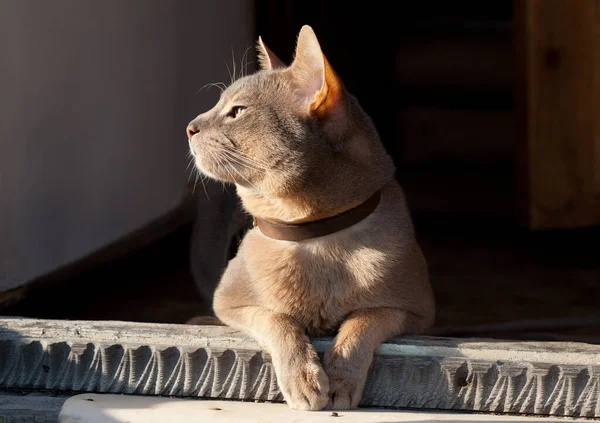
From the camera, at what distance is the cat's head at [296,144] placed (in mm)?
2287

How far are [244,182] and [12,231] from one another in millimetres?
980

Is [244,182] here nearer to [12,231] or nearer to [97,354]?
[97,354]

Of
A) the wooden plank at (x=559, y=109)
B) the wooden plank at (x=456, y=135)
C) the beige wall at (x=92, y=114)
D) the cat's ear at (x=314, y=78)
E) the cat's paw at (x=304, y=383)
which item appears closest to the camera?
the cat's paw at (x=304, y=383)

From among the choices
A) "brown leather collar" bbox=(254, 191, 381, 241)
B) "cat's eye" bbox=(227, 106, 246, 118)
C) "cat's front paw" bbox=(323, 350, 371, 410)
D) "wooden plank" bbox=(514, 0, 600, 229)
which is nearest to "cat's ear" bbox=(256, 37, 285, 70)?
"cat's eye" bbox=(227, 106, 246, 118)

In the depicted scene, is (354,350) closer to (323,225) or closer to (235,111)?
(323,225)

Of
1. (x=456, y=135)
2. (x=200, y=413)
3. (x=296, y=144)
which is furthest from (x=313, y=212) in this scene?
(x=456, y=135)

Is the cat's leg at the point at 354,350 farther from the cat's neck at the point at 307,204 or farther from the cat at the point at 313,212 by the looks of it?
the cat's neck at the point at 307,204

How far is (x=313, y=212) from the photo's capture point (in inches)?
92.1

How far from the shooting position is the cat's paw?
2.14 metres

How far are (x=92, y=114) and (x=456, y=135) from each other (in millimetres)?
2594

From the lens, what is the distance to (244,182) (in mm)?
2379

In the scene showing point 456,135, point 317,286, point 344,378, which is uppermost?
point 317,286

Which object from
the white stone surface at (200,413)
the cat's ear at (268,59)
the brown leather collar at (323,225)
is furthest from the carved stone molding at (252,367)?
the cat's ear at (268,59)

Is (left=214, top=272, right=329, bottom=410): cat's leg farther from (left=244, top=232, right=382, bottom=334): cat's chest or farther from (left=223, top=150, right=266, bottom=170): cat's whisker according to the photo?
(left=223, top=150, right=266, bottom=170): cat's whisker
